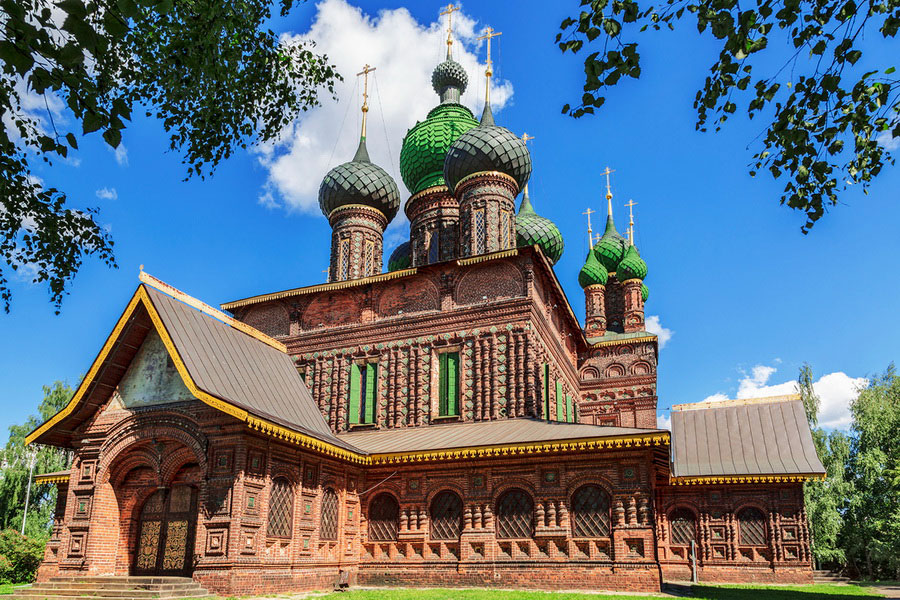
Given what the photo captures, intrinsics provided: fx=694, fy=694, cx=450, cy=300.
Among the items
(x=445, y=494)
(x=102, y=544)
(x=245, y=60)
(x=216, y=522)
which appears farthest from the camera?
(x=445, y=494)

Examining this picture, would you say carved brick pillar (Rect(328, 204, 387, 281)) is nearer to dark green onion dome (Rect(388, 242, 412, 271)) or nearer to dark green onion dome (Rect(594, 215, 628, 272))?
dark green onion dome (Rect(388, 242, 412, 271))

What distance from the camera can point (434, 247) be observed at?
2333 centimetres

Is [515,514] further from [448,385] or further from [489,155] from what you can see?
[489,155]

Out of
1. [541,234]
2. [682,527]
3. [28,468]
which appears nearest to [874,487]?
[682,527]

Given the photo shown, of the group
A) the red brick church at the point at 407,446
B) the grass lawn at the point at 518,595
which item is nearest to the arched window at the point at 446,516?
the red brick church at the point at 407,446

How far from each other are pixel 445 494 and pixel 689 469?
7.33 metres

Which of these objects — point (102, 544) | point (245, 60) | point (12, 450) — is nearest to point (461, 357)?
point (102, 544)

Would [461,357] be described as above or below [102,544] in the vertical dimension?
above

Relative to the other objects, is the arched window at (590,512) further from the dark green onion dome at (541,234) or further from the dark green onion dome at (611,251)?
the dark green onion dome at (611,251)

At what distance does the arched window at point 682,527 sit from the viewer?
18.5m

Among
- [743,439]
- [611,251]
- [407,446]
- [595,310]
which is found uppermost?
[611,251]

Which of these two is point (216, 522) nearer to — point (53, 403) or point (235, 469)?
point (235, 469)

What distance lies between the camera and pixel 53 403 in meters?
29.5

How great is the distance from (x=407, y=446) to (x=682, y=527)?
8.46 m
